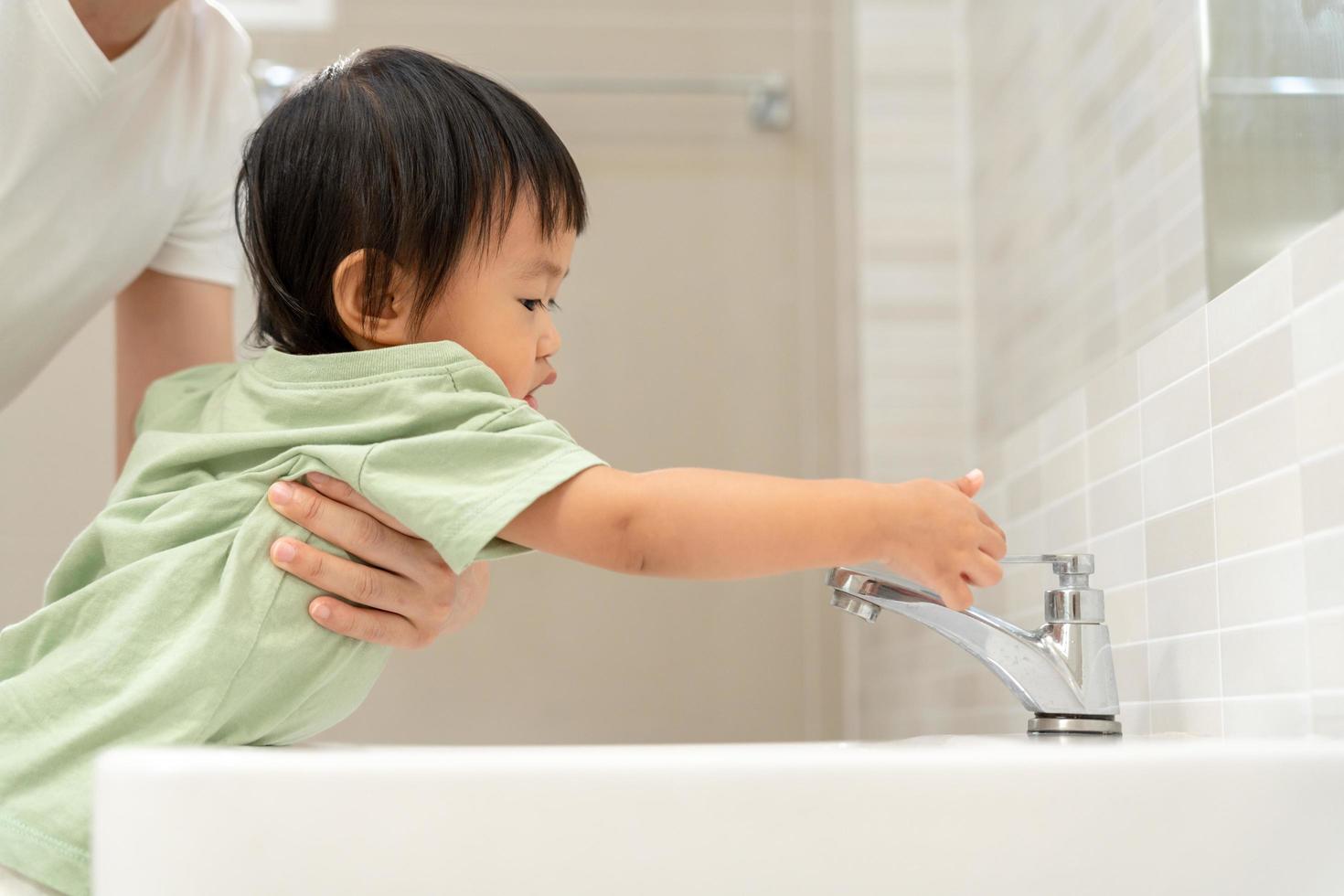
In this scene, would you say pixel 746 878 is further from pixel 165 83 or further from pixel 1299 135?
pixel 165 83

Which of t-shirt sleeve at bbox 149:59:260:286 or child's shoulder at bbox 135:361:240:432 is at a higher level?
t-shirt sleeve at bbox 149:59:260:286

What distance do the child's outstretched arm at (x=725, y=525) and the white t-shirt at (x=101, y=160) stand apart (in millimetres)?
481

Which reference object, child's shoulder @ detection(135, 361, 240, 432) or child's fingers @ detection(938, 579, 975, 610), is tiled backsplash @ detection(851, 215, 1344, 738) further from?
child's shoulder @ detection(135, 361, 240, 432)

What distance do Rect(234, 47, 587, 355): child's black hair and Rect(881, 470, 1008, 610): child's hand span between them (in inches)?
12.1

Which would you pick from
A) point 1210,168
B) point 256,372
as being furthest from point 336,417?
point 1210,168

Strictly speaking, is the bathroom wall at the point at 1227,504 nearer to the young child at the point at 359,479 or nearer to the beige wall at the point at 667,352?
the young child at the point at 359,479

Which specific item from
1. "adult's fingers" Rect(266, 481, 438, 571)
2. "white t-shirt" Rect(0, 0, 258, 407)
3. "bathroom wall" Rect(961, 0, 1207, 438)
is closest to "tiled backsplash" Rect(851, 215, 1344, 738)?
"bathroom wall" Rect(961, 0, 1207, 438)

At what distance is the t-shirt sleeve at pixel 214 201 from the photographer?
Answer: 3.69 feet

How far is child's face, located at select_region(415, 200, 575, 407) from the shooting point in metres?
0.84

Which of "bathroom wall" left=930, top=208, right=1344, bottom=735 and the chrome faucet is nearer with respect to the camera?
"bathroom wall" left=930, top=208, right=1344, bottom=735

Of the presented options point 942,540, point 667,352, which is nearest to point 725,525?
point 942,540

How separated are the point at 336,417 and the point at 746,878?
38cm

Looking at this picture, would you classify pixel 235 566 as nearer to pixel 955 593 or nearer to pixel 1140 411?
pixel 955 593

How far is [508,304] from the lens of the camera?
854 mm
